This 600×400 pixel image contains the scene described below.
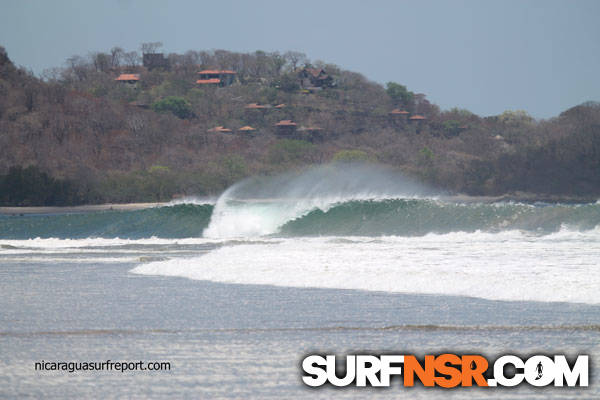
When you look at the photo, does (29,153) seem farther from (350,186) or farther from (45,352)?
(45,352)

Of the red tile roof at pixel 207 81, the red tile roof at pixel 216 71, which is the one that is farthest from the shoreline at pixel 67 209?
the red tile roof at pixel 216 71

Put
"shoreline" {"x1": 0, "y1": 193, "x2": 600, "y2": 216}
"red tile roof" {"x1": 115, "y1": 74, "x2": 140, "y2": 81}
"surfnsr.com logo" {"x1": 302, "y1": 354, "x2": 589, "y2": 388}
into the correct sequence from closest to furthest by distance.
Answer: "surfnsr.com logo" {"x1": 302, "y1": 354, "x2": 589, "y2": 388} → "shoreline" {"x1": 0, "y1": 193, "x2": 600, "y2": 216} → "red tile roof" {"x1": 115, "y1": 74, "x2": 140, "y2": 81}

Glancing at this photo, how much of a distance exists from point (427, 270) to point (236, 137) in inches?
3408

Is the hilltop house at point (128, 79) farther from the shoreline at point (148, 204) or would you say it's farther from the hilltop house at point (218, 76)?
the shoreline at point (148, 204)

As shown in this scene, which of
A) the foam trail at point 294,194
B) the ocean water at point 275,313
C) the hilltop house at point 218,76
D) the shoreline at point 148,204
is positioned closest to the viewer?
the ocean water at point 275,313

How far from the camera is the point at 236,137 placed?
99000 millimetres

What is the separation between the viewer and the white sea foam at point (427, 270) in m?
11.3

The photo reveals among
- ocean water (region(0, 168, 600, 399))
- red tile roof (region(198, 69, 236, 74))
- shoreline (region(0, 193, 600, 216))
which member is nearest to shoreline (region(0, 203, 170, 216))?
shoreline (region(0, 193, 600, 216))

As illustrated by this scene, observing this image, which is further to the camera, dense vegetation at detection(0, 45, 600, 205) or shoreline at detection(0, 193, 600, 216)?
dense vegetation at detection(0, 45, 600, 205)

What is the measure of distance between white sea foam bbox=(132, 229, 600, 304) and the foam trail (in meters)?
13.9

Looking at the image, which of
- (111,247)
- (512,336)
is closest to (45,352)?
(512,336)

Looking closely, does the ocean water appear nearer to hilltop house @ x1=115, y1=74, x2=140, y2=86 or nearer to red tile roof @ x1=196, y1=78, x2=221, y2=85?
red tile roof @ x1=196, y1=78, x2=221, y2=85

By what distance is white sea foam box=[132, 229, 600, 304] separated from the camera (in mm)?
11332

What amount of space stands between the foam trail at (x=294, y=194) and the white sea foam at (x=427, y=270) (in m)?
13.9
